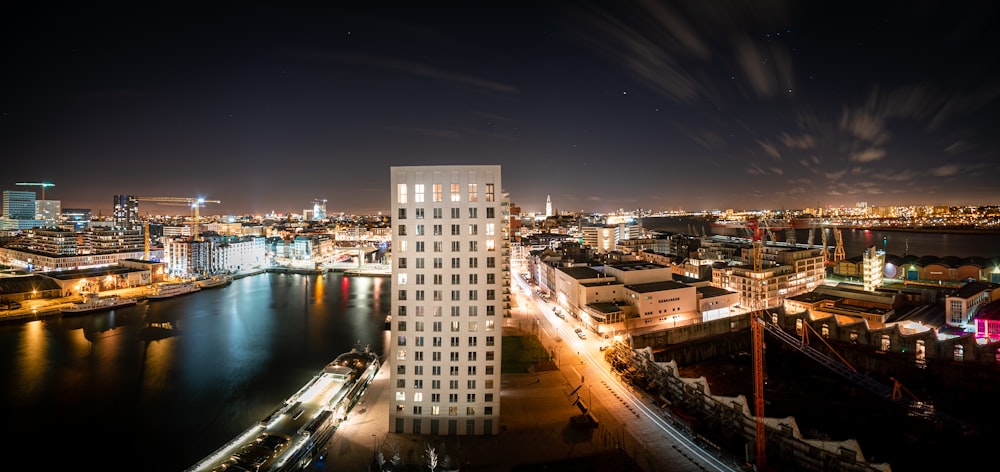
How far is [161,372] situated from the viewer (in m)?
19.1

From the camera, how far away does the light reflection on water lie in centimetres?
1377

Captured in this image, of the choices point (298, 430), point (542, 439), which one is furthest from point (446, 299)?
point (298, 430)

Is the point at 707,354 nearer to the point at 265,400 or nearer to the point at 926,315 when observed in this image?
the point at 926,315

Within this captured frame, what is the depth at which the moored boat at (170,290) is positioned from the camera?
3551 centimetres

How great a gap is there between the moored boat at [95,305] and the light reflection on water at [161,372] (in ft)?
2.37

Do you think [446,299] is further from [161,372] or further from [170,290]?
[170,290]

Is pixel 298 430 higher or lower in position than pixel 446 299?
lower

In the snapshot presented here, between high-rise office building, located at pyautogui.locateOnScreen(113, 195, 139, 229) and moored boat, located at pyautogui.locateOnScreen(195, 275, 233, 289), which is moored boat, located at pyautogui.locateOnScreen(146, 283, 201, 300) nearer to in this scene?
moored boat, located at pyautogui.locateOnScreen(195, 275, 233, 289)

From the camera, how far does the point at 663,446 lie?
10789 mm

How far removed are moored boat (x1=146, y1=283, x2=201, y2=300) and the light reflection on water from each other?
7.19 ft

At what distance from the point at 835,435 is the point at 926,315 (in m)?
12.0

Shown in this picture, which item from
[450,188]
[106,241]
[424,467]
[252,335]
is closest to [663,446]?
[424,467]

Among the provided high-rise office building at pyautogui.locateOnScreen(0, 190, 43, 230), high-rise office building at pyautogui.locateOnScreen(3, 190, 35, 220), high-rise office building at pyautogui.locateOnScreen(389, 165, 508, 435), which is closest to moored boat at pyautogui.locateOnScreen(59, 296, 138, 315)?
high-rise office building at pyautogui.locateOnScreen(389, 165, 508, 435)

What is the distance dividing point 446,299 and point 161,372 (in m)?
15.8
